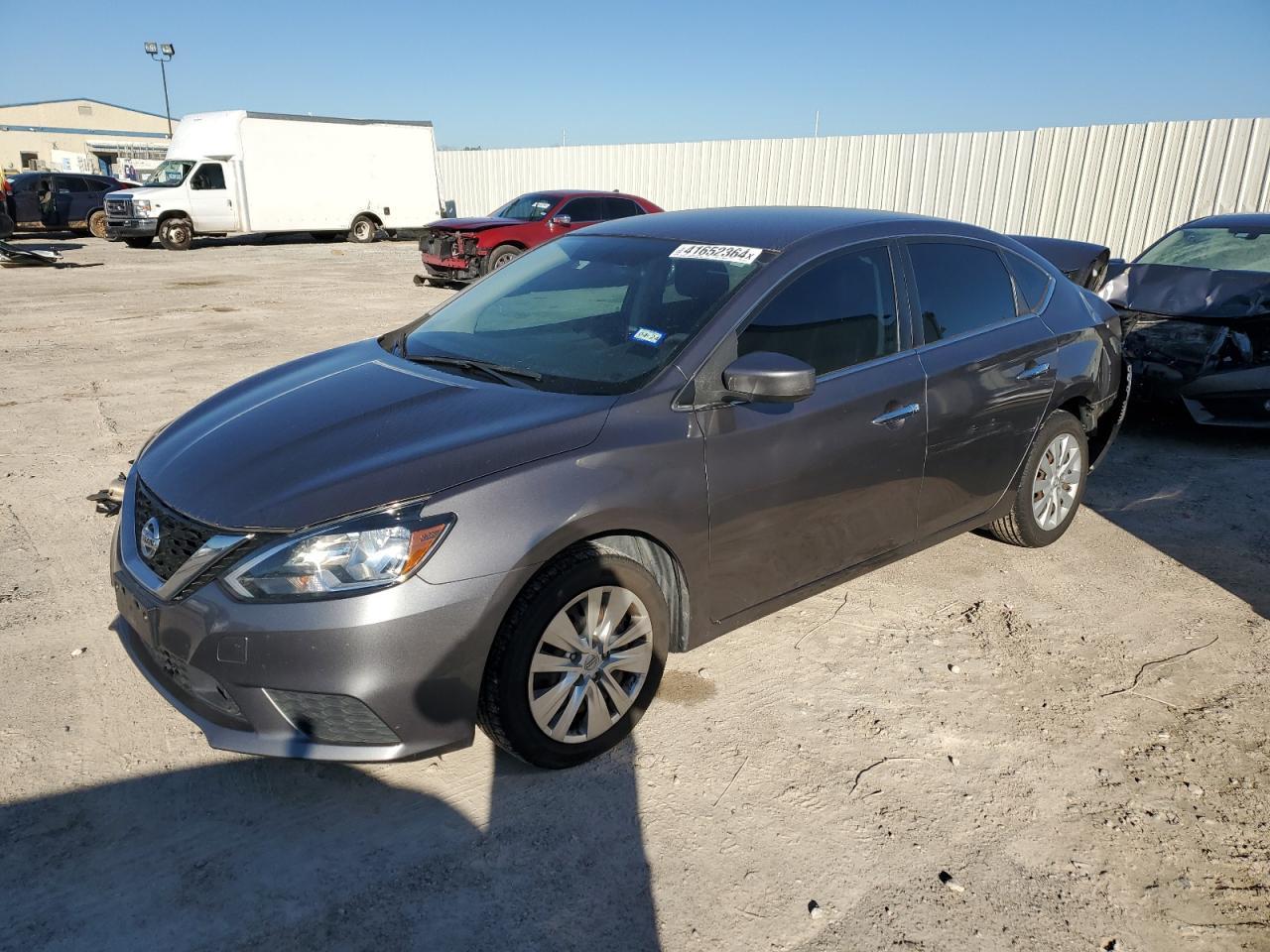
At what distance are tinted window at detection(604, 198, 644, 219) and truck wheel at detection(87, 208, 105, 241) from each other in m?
15.8

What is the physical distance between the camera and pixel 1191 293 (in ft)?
23.2

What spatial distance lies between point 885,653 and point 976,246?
77.8 inches

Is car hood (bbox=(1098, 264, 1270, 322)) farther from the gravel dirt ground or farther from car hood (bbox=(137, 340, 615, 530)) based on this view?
car hood (bbox=(137, 340, 615, 530))

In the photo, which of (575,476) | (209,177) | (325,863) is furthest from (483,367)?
(209,177)

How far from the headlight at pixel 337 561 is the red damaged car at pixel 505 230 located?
12.5m

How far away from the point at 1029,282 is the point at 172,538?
398 centimetres

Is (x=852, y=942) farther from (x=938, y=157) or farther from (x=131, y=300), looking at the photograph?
(x=938, y=157)

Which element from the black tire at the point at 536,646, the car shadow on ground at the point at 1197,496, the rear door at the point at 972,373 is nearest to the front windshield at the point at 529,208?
the car shadow on ground at the point at 1197,496

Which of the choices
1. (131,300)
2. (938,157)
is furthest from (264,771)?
(938,157)

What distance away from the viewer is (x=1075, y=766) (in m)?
3.14

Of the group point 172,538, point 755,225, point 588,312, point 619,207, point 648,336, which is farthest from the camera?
point 619,207

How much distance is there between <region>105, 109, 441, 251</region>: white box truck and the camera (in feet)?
73.0

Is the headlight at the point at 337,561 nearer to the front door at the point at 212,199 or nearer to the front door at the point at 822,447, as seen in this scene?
the front door at the point at 822,447

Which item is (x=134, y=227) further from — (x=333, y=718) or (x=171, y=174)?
(x=333, y=718)
